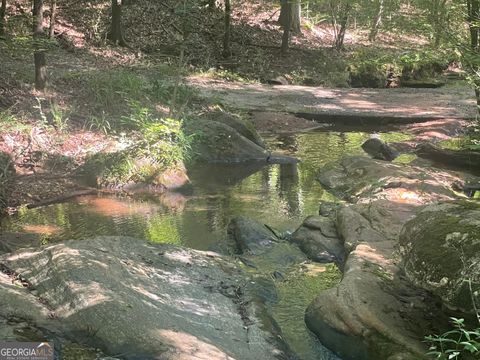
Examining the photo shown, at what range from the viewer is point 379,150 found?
41.6 ft

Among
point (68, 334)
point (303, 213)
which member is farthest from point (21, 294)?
point (303, 213)

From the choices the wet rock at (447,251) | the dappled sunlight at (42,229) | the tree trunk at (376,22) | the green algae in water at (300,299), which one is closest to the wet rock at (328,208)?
the green algae in water at (300,299)

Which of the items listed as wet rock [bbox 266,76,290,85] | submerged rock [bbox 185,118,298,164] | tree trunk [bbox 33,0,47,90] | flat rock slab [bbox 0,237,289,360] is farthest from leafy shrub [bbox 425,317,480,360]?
wet rock [bbox 266,76,290,85]

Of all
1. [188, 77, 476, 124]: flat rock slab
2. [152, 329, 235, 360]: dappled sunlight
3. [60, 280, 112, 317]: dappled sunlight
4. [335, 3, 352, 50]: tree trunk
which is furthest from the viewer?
[335, 3, 352, 50]: tree trunk

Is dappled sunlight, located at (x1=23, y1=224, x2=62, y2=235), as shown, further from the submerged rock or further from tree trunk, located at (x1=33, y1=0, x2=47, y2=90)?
the submerged rock

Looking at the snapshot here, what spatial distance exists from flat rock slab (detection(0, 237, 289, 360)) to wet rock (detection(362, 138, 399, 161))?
718 centimetres

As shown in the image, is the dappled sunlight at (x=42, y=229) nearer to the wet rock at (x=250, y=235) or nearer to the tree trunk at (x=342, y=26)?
the wet rock at (x=250, y=235)

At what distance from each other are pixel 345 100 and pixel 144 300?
14.1 meters

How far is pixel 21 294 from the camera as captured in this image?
14.9ft

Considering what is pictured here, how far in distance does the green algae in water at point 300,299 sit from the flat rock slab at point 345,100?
30.4 feet

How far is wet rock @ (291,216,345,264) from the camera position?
23.3 feet

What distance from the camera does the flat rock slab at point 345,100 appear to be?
15977 mm

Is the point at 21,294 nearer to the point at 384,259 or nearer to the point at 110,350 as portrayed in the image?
the point at 110,350

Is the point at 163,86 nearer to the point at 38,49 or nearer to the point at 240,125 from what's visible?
the point at 240,125
